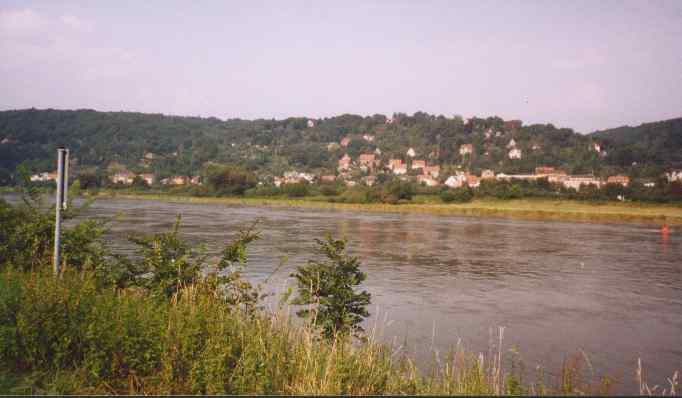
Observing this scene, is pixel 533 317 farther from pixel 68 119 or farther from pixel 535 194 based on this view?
pixel 68 119

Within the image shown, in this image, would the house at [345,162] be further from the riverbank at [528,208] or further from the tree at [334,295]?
the tree at [334,295]

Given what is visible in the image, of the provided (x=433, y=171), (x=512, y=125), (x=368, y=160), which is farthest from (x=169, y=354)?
(x=512, y=125)

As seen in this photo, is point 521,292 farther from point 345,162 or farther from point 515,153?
point 515,153

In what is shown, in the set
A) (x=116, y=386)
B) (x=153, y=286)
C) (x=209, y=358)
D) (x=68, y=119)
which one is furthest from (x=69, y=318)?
(x=68, y=119)

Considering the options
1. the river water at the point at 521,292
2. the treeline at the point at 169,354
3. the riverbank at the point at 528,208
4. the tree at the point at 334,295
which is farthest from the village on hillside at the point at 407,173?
the treeline at the point at 169,354

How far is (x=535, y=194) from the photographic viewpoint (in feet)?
252

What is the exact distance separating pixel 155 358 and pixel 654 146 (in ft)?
486

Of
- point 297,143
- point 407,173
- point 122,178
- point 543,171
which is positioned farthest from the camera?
point 297,143

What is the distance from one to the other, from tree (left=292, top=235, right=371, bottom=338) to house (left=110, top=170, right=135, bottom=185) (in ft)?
337

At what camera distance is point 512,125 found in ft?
595

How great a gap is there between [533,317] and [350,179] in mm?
113925

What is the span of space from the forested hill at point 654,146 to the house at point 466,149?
106 ft

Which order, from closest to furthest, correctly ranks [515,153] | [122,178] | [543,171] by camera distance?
[122,178] → [543,171] → [515,153]

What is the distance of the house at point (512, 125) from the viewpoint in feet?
584
